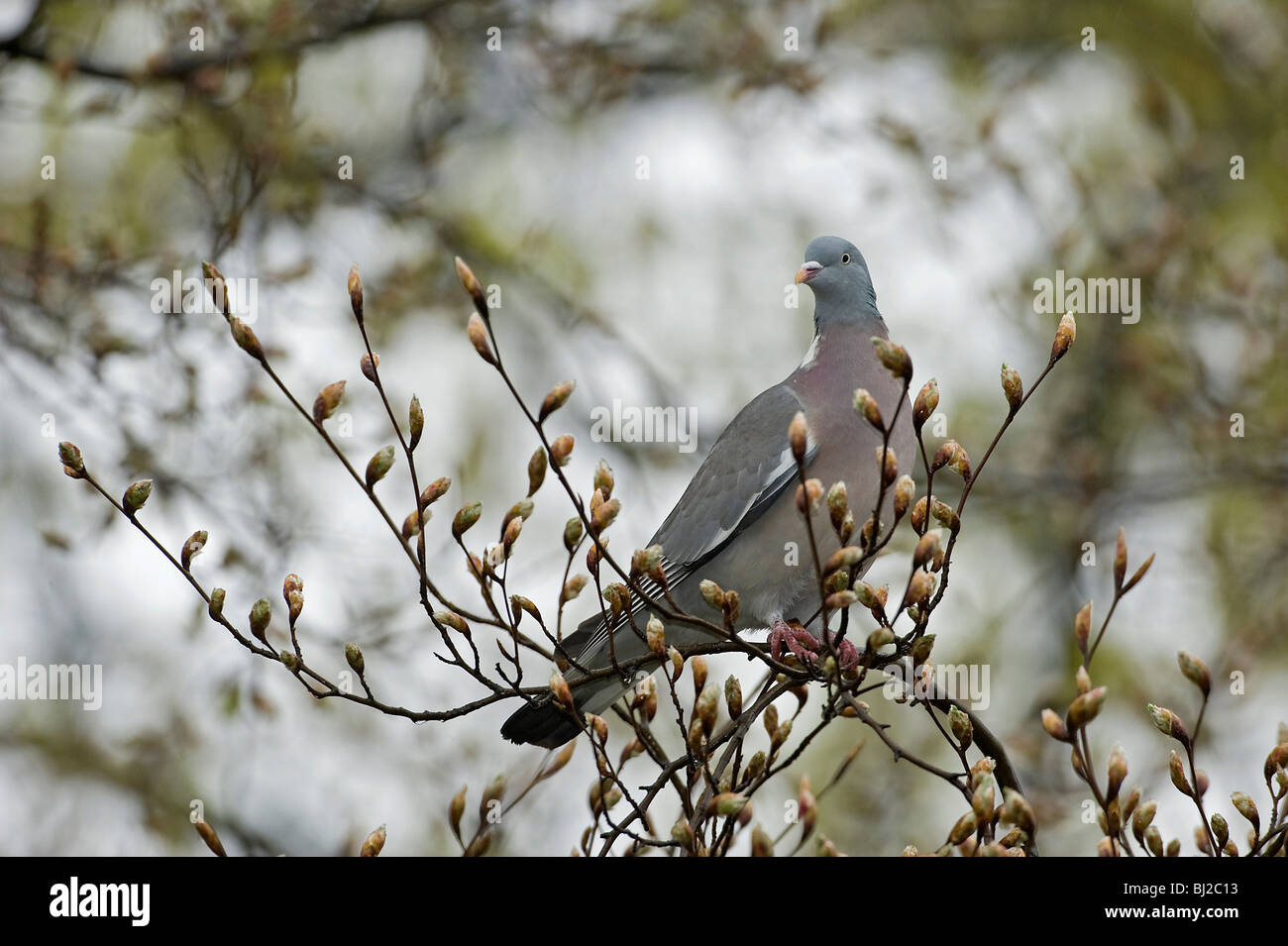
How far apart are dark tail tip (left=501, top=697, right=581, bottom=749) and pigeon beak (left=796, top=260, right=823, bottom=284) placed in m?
1.57

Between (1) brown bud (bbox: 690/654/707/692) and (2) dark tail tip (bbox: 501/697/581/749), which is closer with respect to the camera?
(1) brown bud (bbox: 690/654/707/692)

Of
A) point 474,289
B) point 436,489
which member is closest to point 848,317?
point 436,489

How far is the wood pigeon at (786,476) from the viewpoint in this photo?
4242 millimetres

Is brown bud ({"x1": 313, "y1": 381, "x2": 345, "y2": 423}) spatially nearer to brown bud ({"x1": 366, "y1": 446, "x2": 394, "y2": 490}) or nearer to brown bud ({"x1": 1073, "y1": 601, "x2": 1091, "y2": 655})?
brown bud ({"x1": 366, "y1": 446, "x2": 394, "y2": 490})

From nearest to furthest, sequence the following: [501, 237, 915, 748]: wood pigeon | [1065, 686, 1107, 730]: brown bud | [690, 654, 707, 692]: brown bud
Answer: [1065, 686, 1107, 730]: brown bud < [690, 654, 707, 692]: brown bud < [501, 237, 915, 748]: wood pigeon

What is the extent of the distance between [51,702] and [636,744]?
5.16m

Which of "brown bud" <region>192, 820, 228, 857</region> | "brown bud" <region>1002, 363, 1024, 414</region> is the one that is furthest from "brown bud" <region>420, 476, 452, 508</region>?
"brown bud" <region>1002, 363, 1024, 414</region>

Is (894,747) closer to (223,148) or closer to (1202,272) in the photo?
(223,148)

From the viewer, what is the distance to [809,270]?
14.3 feet

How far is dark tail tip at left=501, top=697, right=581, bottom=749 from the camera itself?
373 centimetres

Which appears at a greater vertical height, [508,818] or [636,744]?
[636,744]

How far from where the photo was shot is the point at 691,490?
4703 millimetres

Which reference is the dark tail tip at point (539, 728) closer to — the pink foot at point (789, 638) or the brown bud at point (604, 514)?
the pink foot at point (789, 638)
